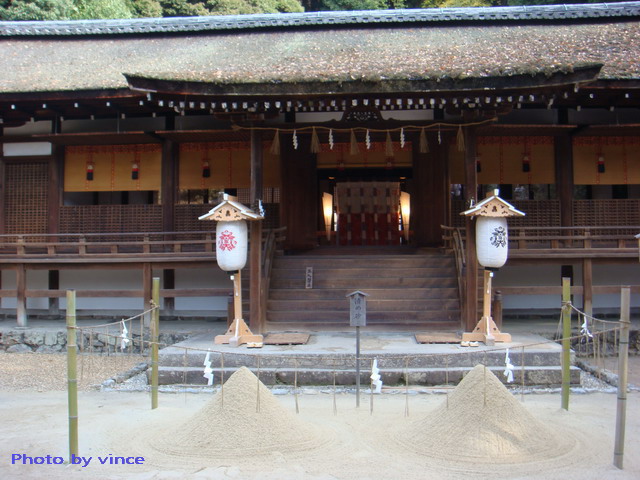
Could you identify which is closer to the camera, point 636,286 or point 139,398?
point 139,398

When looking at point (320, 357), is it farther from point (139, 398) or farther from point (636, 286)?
point (636, 286)

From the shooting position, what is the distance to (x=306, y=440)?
20.8ft

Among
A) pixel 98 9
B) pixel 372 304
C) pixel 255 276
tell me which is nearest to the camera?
pixel 255 276

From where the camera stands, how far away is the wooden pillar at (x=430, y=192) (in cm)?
1365

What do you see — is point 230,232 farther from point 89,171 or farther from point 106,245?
point 89,171

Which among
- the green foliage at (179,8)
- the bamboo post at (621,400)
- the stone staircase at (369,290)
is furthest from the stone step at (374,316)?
the green foliage at (179,8)

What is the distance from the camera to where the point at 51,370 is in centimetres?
1109

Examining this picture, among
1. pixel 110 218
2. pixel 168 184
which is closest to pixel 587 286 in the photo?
pixel 168 184

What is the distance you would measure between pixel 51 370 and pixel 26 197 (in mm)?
5259

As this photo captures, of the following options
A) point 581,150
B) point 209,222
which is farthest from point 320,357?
point 581,150

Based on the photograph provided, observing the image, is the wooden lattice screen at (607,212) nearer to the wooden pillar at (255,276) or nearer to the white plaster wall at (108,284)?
the wooden pillar at (255,276)

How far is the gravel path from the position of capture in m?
9.88

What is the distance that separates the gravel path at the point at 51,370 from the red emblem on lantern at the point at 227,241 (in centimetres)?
266

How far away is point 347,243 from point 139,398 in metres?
9.19
